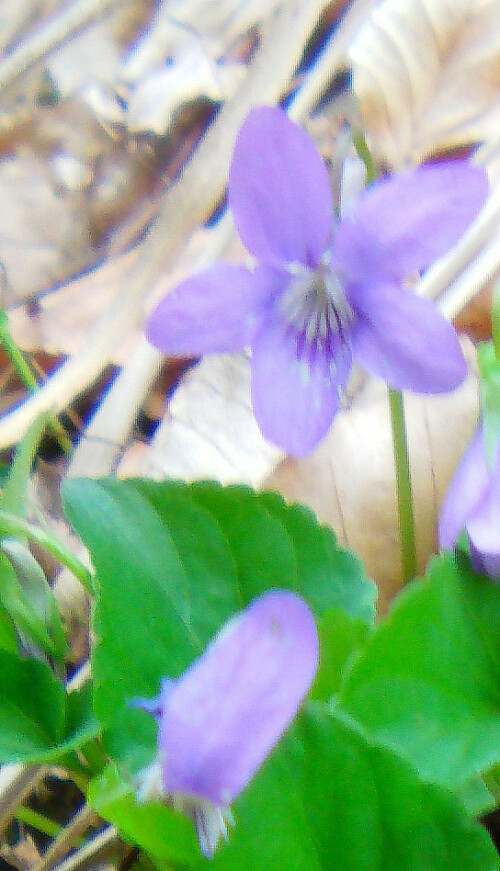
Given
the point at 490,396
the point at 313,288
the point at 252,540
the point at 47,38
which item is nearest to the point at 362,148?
the point at 313,288

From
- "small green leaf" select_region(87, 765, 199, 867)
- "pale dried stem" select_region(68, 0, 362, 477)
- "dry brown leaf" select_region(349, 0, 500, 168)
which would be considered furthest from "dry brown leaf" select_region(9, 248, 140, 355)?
"small green leaf" select_region(87, 765, 199, 867)

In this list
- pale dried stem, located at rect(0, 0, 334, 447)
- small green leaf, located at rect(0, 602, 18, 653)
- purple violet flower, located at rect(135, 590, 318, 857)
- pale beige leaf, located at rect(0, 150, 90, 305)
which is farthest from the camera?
pale beige leaf, located at rect(0, 150, 90, 305)

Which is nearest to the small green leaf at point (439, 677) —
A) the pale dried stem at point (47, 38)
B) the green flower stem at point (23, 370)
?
the green flower stem at point (23, 370)

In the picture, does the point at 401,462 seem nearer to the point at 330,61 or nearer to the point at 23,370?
the point at 23,370

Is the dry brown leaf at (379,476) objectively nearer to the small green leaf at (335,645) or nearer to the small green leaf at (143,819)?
the small green leaf at (335,645)

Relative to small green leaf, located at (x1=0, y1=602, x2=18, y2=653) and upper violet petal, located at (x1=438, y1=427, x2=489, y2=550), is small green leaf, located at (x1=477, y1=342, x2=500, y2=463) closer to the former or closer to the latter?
upper violet petal, located at (x1=438, y1=427, x2=489, y2=550)

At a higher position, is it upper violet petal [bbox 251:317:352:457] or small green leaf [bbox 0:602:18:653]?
upper violet petal [bbox 251:317:352:457]
